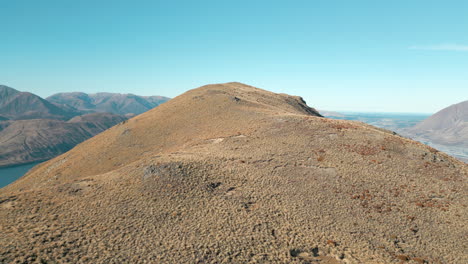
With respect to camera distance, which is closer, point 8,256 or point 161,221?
point 8,256

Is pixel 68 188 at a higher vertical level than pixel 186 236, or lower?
higher

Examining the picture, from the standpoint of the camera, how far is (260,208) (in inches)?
1099

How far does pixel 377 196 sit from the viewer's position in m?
31.0

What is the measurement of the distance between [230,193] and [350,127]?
3414 cm

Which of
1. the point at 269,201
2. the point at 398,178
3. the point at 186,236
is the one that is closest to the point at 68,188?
the point at 186,236

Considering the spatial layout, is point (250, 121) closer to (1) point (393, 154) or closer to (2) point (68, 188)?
(1) point (393, 154)

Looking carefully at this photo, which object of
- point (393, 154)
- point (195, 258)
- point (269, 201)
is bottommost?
point (195, 258)

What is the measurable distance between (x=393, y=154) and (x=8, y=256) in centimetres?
4883

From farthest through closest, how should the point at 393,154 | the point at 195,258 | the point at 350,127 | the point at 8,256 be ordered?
the point at 350,127 → the point at 393,154 → the point at 195,258 → the point at 8,256

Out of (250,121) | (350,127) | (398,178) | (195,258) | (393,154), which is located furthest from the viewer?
(250,121)

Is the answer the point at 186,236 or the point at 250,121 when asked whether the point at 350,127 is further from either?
the point at 186,236

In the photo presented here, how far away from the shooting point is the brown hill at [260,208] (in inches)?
843

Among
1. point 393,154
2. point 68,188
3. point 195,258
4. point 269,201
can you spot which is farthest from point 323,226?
point 68,188

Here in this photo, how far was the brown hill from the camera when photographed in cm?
2142
